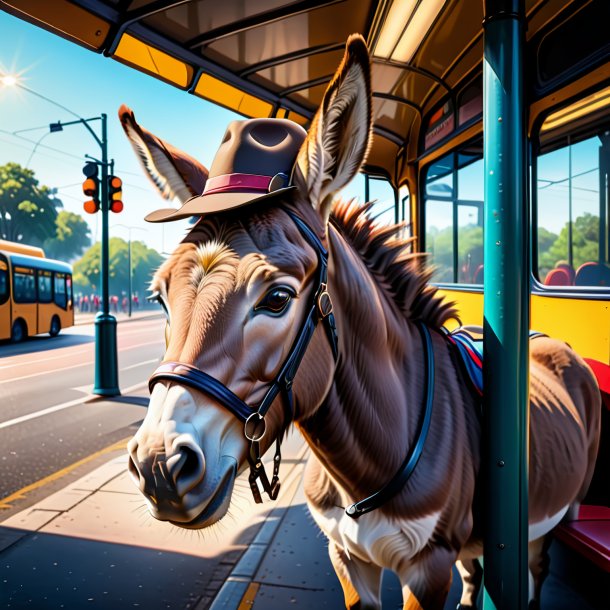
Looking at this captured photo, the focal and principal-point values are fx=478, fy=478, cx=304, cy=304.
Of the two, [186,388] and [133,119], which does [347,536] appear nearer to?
[186,388]

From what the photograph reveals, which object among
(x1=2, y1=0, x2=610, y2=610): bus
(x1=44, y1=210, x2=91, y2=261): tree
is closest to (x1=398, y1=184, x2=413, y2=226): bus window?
(x1=2, y1=0, x2=610, y2=610): bus

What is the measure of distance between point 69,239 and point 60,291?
170 feet

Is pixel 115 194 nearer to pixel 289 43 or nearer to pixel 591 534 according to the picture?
pixel 289 43

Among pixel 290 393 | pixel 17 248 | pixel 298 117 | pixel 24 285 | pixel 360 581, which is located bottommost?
pixel 360 581

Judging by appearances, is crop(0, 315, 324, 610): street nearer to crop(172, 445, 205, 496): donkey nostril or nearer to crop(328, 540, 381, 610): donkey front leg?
crop(172, 445, 205, 496): donkey nostril

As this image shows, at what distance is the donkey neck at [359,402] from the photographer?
152 cm

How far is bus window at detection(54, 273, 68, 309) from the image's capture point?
69.0ft

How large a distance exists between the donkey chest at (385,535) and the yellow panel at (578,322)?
1.47 metres

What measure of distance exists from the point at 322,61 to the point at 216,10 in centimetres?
101

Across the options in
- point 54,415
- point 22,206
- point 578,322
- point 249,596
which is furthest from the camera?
point 22,206

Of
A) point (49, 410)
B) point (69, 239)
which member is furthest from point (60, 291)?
point (69, 239)

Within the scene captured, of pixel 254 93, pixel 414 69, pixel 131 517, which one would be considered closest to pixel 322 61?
pixel 254 93

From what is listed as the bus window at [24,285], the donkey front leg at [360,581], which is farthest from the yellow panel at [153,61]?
the bus window at [24,285]

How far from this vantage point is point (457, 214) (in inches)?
165
